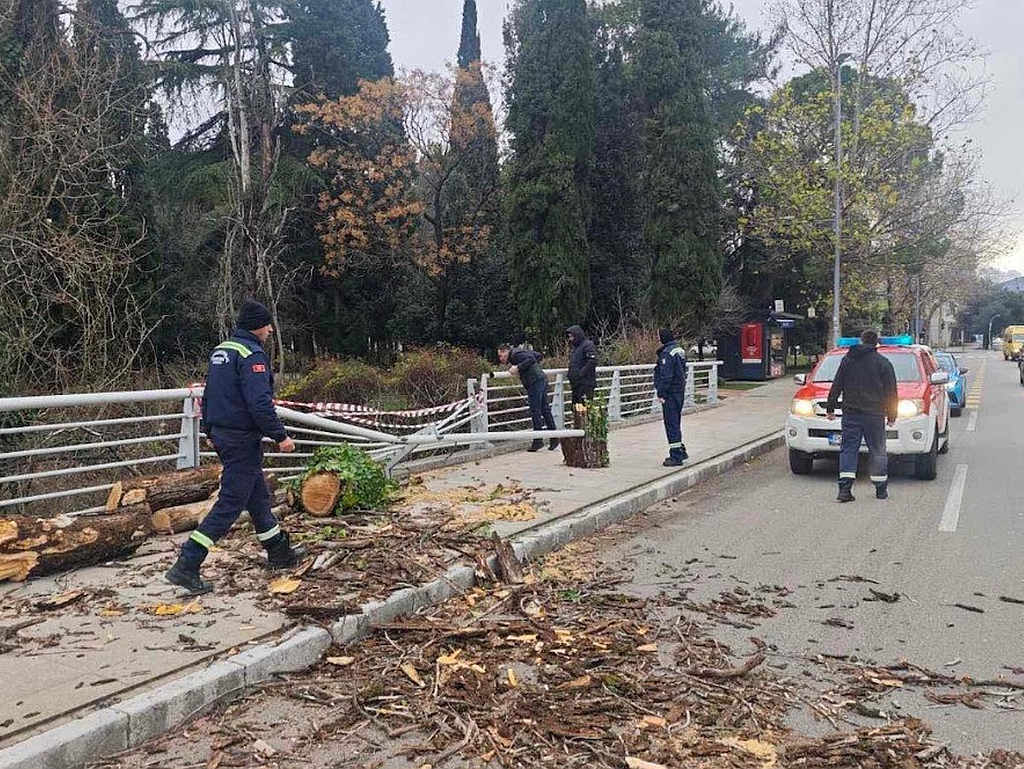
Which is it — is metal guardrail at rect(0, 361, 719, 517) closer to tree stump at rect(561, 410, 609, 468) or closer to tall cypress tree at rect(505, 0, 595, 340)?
tree stump at rect(561, 410, 609, 468)

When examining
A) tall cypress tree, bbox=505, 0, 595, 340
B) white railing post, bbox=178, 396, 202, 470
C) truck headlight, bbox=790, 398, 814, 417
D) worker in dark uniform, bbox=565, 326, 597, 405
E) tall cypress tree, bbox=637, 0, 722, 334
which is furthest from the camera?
tall cypress tree, bbox=637, 0, 722, 334

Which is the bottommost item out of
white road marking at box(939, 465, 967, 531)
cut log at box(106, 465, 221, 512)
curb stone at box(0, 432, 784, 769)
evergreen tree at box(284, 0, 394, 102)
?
white road marking at box(939, 465, 967, 531)

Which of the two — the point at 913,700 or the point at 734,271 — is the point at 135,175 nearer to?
the point at 913,700

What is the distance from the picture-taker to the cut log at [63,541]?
541cm

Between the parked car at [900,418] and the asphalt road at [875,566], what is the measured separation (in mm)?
373

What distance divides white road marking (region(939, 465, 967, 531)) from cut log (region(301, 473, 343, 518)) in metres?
5.67

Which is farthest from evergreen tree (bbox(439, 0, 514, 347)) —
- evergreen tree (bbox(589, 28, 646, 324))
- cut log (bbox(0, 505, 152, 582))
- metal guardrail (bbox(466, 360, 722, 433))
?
cut log (bbox(0, 505, 152, 582))

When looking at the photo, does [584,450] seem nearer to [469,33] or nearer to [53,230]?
[53,230]

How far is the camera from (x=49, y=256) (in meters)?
12.7

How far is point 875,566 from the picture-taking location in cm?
646

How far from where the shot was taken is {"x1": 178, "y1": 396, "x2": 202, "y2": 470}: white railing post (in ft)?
24.7

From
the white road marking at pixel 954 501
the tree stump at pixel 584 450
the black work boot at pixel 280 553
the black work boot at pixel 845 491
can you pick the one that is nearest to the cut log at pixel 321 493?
the black work boot at pixel 280 553

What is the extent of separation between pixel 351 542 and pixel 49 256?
360 inches

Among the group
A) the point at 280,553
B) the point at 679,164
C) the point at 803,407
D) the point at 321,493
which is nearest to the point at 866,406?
the point at 803,407
